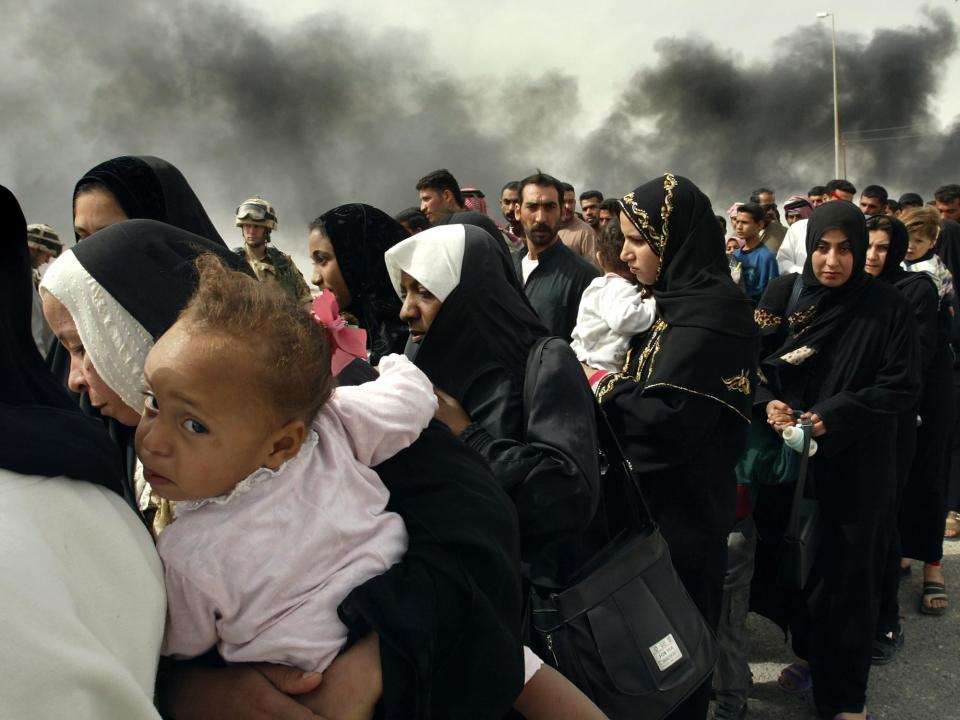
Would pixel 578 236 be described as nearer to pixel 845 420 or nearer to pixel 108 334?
pixel 845 420

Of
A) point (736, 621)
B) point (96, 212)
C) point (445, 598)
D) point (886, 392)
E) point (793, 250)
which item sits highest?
point (96, 212)

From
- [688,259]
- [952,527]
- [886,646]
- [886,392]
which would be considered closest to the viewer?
[688,259]

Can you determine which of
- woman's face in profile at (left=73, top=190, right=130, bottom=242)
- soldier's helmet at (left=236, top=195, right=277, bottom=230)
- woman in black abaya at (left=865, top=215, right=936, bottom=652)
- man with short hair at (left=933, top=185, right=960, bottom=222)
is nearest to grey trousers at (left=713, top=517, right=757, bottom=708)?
woman in black abaya at (left=865, top=215, right=936, bottom=652)

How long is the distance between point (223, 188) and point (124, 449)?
13.9 meters

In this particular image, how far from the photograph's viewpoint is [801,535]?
325 centimetres

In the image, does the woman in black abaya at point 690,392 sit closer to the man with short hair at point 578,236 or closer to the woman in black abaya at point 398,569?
the woman in black abaya at point 398,569

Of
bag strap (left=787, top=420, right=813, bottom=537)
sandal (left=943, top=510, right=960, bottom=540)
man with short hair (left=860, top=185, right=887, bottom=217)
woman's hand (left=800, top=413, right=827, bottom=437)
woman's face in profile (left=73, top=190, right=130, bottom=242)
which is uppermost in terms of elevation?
woman's face in profile (left=73, top=190, right=130, bottom=242)

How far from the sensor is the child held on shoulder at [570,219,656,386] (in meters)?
2.97

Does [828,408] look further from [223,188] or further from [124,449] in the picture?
[223,188]

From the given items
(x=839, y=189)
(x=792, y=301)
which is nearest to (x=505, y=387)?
(x=792, y=301)

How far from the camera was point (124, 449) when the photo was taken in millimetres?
1628

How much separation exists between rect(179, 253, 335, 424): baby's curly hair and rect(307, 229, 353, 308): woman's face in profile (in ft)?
6.56

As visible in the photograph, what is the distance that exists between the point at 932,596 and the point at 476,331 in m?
3.47

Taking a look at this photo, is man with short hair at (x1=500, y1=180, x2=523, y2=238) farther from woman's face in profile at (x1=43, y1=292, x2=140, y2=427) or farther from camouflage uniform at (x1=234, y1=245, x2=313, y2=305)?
woman's face in profile at (x1=43, y1=292, x2=140, y2=427)
